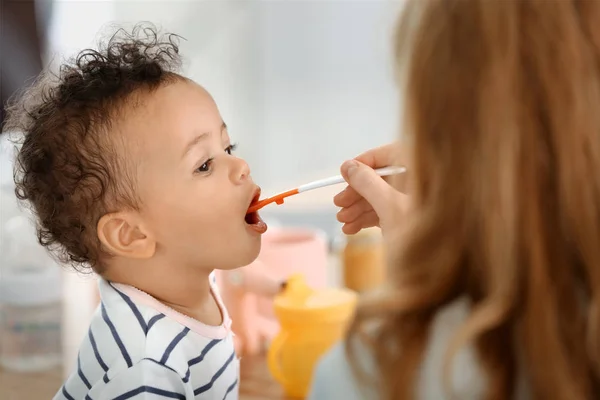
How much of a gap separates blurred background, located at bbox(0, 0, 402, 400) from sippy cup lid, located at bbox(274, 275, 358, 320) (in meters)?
0.69

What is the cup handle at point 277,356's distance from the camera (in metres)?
1.19

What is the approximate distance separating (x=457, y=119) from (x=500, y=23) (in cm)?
7

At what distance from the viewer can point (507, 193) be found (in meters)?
0.47

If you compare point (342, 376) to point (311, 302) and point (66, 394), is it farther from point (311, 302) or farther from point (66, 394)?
point (311, 302)

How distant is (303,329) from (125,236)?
45 centimetres

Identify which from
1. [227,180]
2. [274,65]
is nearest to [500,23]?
[227,180]

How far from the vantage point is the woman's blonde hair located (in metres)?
0.47

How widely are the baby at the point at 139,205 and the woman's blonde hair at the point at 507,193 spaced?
0.35m

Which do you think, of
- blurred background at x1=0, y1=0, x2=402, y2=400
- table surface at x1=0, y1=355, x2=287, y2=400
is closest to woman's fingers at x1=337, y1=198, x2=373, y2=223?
table surface at x1=0, y1=355, x2=287, y2=400

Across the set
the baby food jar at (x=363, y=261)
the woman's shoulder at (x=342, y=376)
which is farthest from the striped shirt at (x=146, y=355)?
the baby food jar at (x=363, y=261)

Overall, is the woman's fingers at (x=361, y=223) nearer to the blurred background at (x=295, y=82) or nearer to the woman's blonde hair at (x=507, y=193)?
the woman's blonde hair at (x=507, y=193)

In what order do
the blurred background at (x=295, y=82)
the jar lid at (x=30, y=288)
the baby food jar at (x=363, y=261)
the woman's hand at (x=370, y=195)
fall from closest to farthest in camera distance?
the woman's hand at (x=370, y=195) < the jar lid at (x=30, y=288) < the baby food jar at (x=363, y=261) < the blurred background at (x=295, y=82)

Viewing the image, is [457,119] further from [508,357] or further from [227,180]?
[227,180]

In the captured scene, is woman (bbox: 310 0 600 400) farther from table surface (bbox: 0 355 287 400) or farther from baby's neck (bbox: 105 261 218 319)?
table surface (bbox: 0 355 287 400)
